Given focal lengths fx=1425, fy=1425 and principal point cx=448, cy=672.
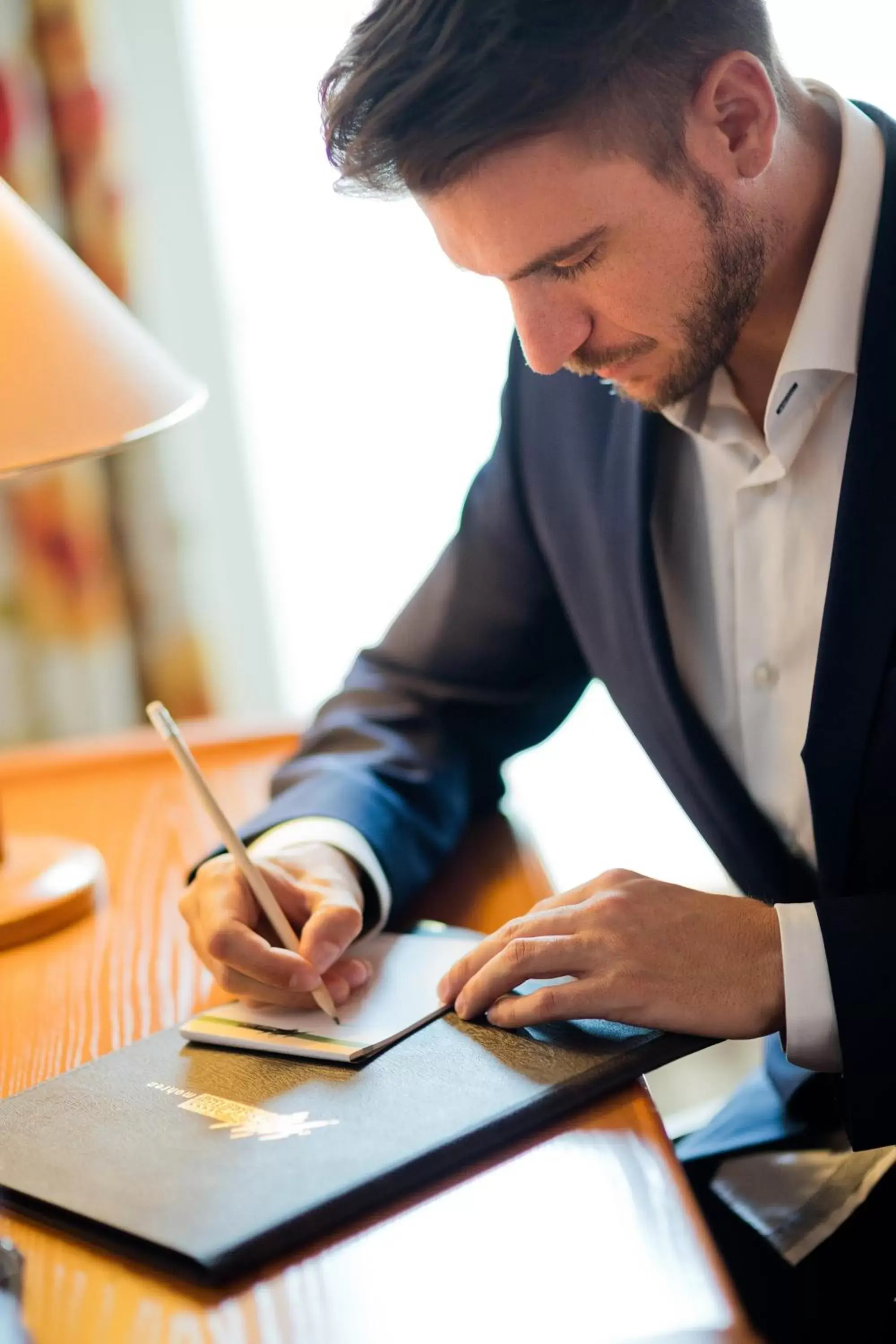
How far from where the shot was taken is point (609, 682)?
4.11ft

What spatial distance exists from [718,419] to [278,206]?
1327 mm

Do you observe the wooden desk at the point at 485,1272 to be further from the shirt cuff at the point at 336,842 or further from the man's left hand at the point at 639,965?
the shirt cuff at the point at 336,842

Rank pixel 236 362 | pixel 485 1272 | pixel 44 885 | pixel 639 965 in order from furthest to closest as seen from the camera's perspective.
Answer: pixel 236 362 → pixel 44 885 → pixel 639 965 → pixel 485 1272

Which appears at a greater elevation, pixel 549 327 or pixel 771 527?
pixel 549 327

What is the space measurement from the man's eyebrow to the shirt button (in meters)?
0.35

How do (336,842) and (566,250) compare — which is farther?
(336,842)

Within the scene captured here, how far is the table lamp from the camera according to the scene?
3.32 ft

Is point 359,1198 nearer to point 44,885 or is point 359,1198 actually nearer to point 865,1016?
point 865,1016

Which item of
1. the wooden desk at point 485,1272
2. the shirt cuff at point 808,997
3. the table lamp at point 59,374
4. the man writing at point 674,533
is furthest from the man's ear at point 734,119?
the wooden desk at point 485,1272

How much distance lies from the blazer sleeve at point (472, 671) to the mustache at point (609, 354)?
0.23m

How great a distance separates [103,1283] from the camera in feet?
2.12

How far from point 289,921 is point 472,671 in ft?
1.28

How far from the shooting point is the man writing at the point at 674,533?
32.9 inches

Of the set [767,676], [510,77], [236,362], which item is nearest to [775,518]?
[767,676]
